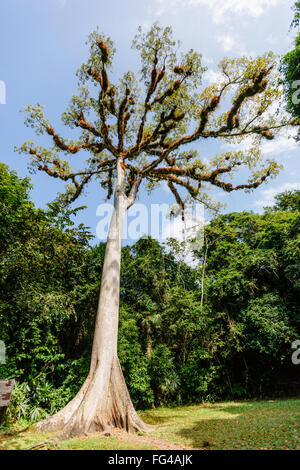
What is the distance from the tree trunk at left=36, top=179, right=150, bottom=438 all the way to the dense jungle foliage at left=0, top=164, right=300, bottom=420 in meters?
2.08

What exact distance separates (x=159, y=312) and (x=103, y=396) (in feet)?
25.9

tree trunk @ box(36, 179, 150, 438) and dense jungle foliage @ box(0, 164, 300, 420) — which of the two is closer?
tree trunk @ box(36, 179, 150, 438)

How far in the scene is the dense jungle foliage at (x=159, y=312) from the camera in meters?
7.16

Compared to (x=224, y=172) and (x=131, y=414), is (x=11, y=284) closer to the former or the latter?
(x=131, y=414)

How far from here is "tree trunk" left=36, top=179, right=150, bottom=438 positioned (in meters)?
4.71

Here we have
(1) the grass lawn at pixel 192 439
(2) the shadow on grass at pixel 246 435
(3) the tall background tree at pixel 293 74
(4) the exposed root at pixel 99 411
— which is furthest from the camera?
(3) the tall background tree at pixel 293 74

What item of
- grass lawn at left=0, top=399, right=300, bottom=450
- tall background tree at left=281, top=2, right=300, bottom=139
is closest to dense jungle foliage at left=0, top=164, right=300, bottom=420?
grass lawn at left=0, top=399, right=300, bottom=450

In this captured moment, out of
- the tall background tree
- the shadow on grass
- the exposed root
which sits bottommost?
the shadow on grass

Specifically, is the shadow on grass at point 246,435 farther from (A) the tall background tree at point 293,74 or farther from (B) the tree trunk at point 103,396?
(A) the tall background tree at point 293,74

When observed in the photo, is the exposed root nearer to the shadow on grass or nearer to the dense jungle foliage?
the shadow on grass

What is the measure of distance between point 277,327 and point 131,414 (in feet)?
26.3

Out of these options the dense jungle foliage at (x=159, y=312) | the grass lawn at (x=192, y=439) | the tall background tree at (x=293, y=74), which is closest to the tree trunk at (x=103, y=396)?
the grass lawn at (x=192, y=439)

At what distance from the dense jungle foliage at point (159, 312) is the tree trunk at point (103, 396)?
2.08m
